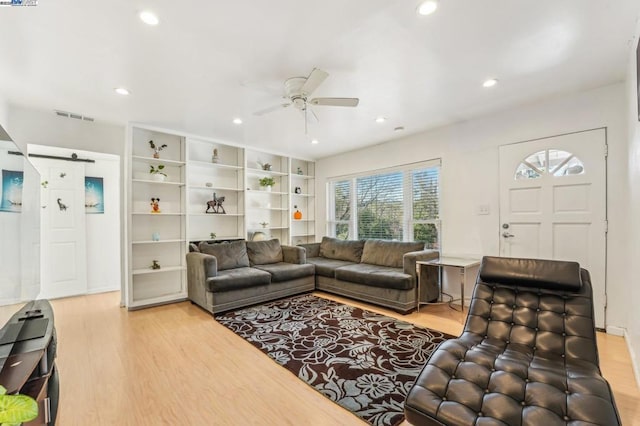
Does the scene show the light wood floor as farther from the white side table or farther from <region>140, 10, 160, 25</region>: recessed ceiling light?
<region>140, 10, 160, 25</region>: recessed ceiling light

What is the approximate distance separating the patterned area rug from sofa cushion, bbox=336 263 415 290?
0.40 meters

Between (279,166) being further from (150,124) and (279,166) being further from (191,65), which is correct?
(191,65)

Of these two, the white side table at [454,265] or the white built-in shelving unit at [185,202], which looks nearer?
the white side table at [454,265]

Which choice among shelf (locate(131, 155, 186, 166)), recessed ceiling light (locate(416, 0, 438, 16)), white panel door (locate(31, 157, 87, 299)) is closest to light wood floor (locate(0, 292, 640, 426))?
white panel door (locate(31, 157, 87, 299))

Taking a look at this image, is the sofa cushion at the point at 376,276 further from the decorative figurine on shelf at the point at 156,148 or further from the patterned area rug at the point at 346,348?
the decorative figurine on shelf at the point at 156,148

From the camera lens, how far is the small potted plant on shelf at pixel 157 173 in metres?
4.16

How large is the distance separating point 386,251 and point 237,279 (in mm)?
2273

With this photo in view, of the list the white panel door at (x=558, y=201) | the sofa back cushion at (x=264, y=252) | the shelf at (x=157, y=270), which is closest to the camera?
the white panel door at (x=558, y=201)

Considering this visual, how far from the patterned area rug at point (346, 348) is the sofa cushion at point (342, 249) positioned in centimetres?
114

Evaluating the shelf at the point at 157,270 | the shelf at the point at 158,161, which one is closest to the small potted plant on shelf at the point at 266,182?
the shelf at the point at 158,161

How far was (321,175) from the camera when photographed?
20.2 ft

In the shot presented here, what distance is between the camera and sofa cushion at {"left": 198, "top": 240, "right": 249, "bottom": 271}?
13.7ft

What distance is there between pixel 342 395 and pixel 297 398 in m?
0.31

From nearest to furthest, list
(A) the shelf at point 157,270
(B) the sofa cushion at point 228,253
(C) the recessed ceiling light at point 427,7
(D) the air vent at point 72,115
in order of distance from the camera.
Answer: (C) the recessed ceiling light at point 427,7, (D) the air vent at point 72,115, (A) the shelf at point 157,270, (B) the sofa cushion at point 228,253
